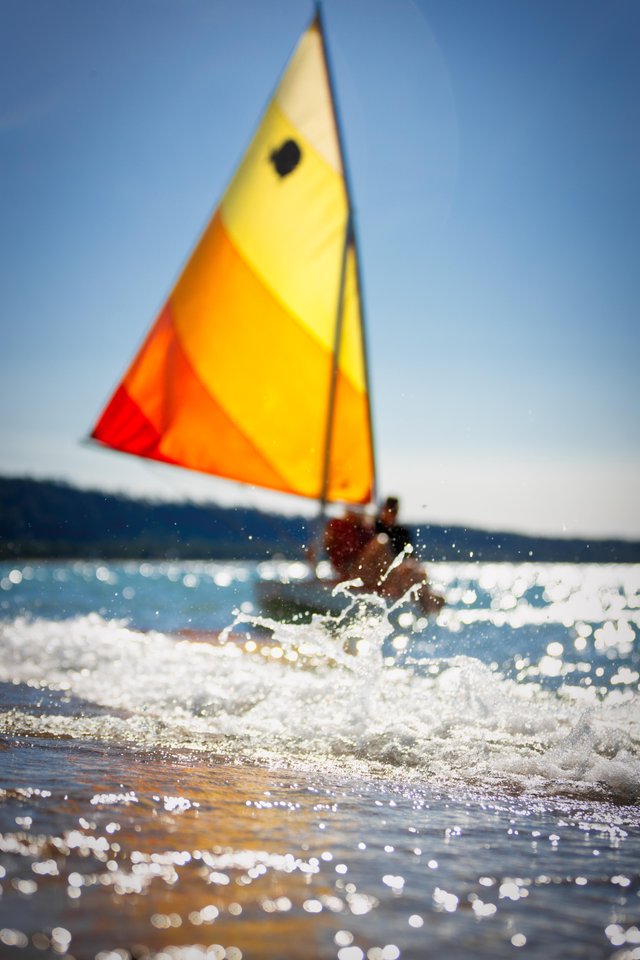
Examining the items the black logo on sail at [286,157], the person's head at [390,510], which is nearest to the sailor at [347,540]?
the person's head at [390,510]

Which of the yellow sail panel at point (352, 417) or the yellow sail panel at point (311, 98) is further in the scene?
the yellow sail panel at point (311, 98)

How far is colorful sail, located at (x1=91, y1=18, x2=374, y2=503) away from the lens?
42.2 feet

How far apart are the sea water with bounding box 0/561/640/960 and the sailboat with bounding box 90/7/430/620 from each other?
18.2 feet

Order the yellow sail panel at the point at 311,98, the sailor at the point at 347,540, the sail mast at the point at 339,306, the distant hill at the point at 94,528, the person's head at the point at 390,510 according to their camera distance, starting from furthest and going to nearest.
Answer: the distant hill at the point at 94,528, the yellow sail panel at the point at 311,98, the sail mast at the point at 339,306, the sailor at the point at 347,540, the person's head at the point at 390,510

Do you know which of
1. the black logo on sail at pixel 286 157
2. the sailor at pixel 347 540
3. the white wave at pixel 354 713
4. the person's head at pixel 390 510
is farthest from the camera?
the black logo on sail at pixel 286 157

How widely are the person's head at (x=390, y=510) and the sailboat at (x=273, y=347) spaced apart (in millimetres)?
1725

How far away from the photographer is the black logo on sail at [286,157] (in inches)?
532

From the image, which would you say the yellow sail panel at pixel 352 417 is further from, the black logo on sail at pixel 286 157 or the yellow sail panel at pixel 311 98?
the yellow sail panel at pixel 311 98

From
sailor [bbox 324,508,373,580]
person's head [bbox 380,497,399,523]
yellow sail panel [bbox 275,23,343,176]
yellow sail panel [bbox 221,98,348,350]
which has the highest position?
yellow sail panel [bbox 275,23,343,176]

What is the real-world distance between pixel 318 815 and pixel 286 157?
40.8 feet

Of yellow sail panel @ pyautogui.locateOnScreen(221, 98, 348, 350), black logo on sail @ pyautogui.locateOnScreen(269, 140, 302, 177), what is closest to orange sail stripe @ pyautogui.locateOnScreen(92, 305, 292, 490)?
yellow sail panel @ pyautogui.locateOnScreen(221, 98, 348, 350)

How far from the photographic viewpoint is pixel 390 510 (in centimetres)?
1104

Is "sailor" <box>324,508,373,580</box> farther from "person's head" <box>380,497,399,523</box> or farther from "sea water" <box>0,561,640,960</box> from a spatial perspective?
"sea water" <box>0,561,640,960</box>

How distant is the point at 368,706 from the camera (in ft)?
18.1
